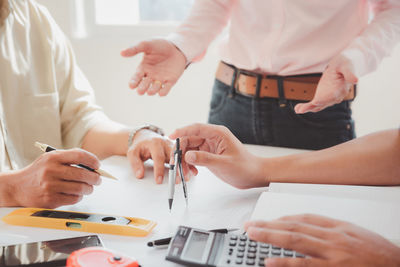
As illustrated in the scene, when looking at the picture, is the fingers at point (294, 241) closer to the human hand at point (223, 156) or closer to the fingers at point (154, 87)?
the human hand at point (223, 156)

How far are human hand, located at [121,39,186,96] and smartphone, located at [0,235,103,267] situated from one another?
55cm

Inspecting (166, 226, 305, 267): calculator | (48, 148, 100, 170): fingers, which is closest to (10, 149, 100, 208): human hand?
(48, 148, 100, 170): fingers

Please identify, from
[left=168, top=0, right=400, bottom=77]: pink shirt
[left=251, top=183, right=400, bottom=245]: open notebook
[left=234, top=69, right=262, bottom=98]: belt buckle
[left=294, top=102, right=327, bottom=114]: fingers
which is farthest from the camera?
[left=234, top=69, right=262, bottom=98]: belt buckle

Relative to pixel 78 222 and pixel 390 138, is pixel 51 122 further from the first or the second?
pixel 390 138

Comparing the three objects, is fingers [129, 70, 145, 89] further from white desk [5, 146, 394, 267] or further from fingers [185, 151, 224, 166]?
fingers [185, 151, 224, 166]

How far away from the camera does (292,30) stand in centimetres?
134

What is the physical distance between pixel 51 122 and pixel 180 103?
155 cm

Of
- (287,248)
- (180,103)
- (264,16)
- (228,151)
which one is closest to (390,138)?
(228,151)

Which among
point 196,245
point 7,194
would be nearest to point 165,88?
point 7,194

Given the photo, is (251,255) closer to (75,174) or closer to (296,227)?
(296,227)

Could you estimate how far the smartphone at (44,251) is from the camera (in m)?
0.63

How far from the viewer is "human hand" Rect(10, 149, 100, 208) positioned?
2.81 feet

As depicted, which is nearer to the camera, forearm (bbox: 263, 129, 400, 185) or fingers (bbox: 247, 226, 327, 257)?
fingers (bbox: 247, 226, 327, 257)

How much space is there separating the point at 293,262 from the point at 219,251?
0.11 m
